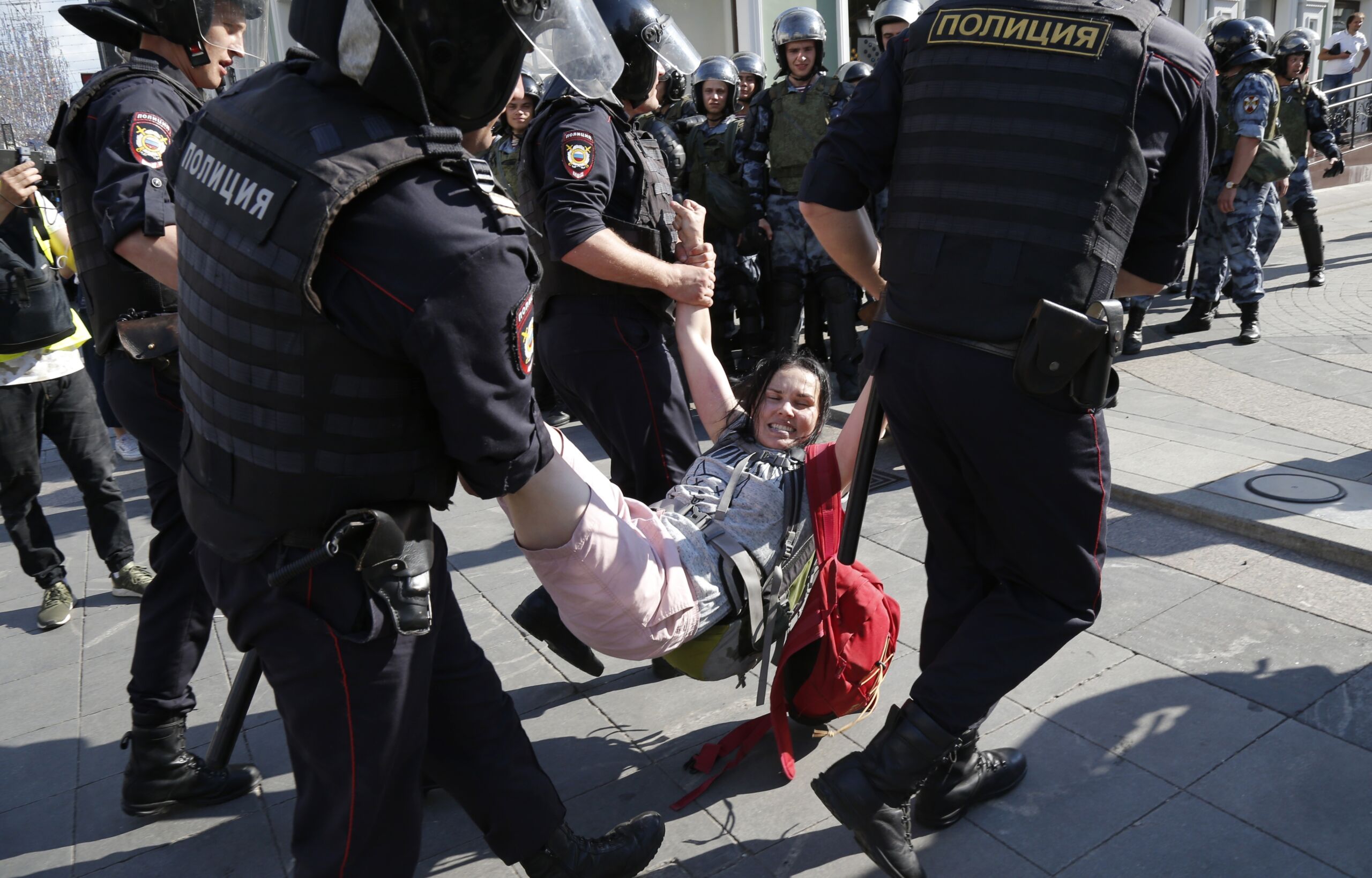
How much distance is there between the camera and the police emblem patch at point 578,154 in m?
2.79

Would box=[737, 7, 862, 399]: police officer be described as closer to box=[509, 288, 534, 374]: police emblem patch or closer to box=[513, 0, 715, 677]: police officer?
box=[513, 0, 715, 677]: police officer

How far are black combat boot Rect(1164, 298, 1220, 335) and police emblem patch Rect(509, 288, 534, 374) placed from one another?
268 inches

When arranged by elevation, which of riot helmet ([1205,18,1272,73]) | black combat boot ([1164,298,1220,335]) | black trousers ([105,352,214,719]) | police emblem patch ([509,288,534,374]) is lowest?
black combat boot ([1164,298,1220,335])

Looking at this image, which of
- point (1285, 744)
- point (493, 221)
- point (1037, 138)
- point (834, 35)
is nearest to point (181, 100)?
point (493, 221)

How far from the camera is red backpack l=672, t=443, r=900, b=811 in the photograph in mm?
2527

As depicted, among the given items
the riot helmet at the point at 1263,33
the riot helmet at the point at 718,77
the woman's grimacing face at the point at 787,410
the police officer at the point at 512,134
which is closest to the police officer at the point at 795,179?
the riot helmet at the point at 718,77

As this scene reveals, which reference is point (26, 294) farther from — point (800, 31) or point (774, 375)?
point (800, 31)

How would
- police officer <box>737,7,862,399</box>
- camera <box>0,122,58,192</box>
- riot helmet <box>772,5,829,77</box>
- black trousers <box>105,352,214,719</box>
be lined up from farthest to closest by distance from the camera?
riot helmet <box>772,5,829,77</box> → police officer <box>737,7,862,399</box> → camera <box>0,122,58,192</box> → black trousers <box>105,352,214,719</box>

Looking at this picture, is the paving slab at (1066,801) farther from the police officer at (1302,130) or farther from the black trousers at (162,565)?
the police officer at (1302,130)

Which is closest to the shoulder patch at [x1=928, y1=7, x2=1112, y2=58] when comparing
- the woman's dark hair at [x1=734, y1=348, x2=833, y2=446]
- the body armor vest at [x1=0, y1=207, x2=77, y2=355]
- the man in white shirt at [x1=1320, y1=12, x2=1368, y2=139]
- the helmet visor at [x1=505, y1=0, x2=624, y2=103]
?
the helmet visor at [x1=505, y1=0, x2=624, y2=103]

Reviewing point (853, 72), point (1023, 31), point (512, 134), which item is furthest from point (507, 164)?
point (1023, 31)

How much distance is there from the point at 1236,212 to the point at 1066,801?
5950 mm

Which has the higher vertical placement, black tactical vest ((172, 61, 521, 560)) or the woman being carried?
black tactical vest ((172, 61, 521, 560))

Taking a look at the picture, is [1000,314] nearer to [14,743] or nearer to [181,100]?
[181,100]
